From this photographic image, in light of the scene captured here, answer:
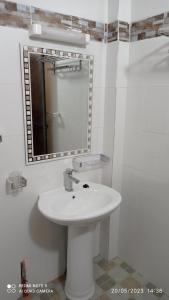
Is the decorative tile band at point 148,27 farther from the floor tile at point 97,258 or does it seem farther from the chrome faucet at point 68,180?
the floor tile at point 97,258

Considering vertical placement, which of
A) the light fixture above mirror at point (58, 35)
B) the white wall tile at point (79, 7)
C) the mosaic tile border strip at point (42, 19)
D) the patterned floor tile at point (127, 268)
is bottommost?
the patterned floor tile at point (127, 268)

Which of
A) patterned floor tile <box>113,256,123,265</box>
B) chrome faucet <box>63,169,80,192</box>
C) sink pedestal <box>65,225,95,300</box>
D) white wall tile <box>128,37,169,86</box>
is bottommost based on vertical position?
patterned floor tile <box>113,256,123,265</box>

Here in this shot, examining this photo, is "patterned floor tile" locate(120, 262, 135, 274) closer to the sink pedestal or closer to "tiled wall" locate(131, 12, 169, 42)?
the sink pedestal

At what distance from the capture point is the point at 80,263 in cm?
154

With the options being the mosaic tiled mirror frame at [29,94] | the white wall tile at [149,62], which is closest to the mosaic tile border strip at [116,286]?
the mosaic tiled mirror frame at [29,94]

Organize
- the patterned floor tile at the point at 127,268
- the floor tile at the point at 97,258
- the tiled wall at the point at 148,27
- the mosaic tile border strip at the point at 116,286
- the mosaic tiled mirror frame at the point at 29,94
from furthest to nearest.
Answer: the floor tile at the point at 97,258
the patterned floor tile at the point at 127,268
the mosaic tile border strip at the point at 116,286
the tiled wall at the point at 148,27
the mosaic tiled mirror frame at the point at 29,94

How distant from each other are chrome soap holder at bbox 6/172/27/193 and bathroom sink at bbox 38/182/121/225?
162 millimetres

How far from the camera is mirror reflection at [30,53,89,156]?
1365 mm

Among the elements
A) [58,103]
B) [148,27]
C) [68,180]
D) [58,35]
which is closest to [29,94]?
[58,103]

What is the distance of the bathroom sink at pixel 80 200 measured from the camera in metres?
1.36

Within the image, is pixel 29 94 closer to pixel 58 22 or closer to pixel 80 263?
pixel 58 22

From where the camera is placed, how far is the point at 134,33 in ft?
5.08

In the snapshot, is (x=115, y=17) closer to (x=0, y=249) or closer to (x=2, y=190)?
(x=2, y=190)

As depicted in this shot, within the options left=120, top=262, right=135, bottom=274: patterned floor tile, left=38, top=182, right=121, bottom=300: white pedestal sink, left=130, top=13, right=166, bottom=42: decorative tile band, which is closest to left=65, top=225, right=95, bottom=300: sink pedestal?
left=38, top=182, right=121, bottom=300: white pedestal sink
